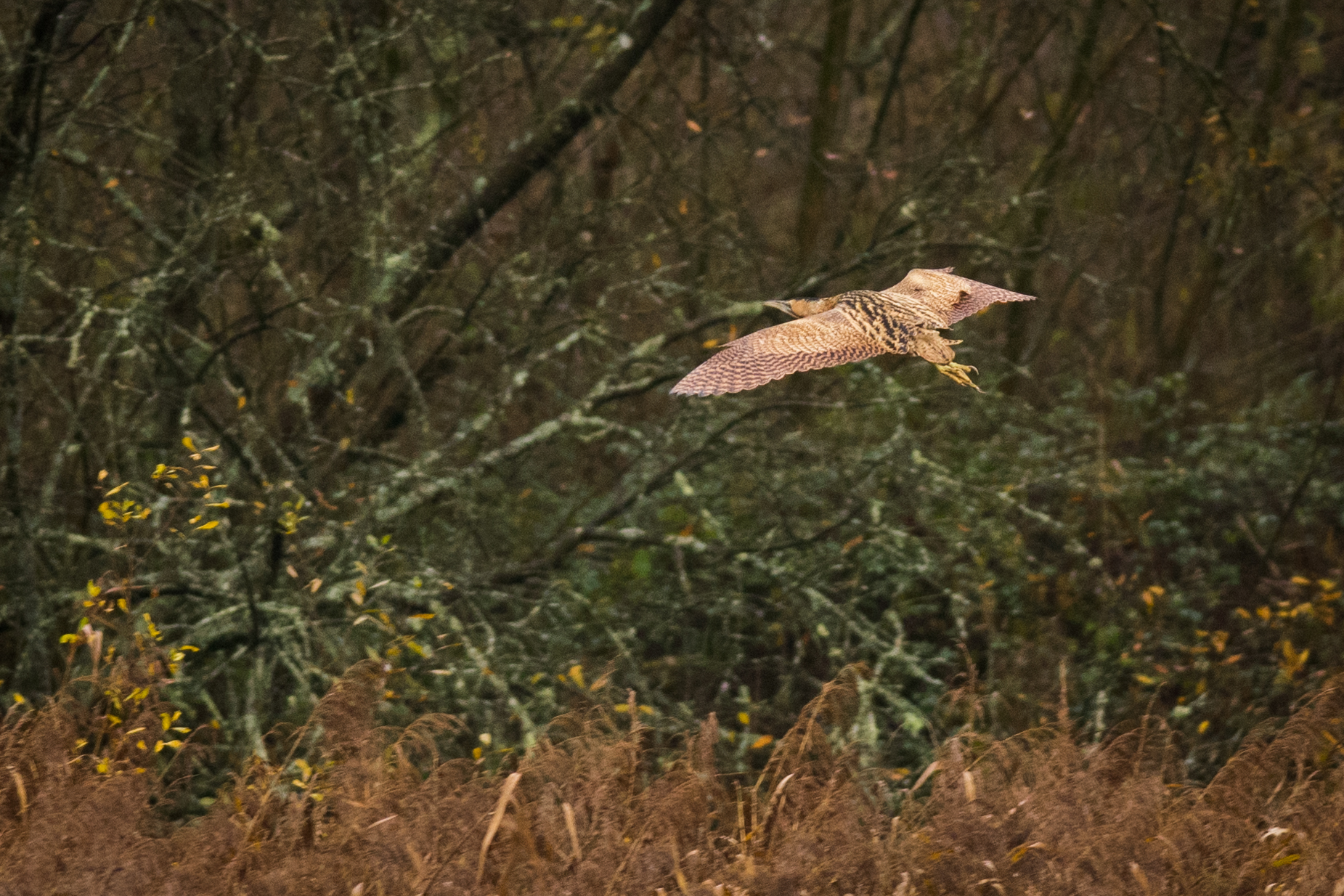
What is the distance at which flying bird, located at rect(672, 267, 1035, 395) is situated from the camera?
2.31 m

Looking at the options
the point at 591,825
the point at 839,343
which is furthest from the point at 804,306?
the point at 591,825

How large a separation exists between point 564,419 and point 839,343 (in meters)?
2.39

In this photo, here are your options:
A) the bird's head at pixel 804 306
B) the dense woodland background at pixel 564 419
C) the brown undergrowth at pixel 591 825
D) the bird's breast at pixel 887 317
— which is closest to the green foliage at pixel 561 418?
the dense woodland background at pixel 564 419

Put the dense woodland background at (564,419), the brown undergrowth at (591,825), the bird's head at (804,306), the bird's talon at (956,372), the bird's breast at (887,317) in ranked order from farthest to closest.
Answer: the dense woodland background at (564,419)
the brown undergrowth at (591,825)
the bird's head at (804,306)
the bird's breast at (887,317)
the bird's talon at (956,372)

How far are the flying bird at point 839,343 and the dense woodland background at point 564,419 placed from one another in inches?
55.4

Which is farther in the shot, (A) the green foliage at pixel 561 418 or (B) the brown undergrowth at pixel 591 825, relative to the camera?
(A) the green foliage at pixel 561 418

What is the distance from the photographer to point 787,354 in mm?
2395

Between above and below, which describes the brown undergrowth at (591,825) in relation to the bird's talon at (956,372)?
below

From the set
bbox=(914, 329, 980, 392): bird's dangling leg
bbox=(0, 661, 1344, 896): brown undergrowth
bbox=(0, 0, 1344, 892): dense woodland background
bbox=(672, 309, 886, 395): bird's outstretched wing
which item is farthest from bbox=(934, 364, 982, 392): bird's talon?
bbox=(0, 0, 1344, 892): dense woodland background

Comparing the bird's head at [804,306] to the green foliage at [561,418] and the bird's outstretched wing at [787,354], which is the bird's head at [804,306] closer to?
the bird's outstretched wing at [787,354]

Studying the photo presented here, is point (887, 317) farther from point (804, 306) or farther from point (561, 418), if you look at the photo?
point (561, 418)

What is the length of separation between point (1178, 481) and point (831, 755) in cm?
411

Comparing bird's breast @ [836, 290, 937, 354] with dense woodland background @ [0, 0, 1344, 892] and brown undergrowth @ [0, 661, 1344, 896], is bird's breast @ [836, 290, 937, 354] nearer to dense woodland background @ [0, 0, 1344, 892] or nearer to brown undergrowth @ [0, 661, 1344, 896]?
brown undergrowth @ [0, 661, 1344, 896]

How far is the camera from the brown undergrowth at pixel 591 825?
9.05 ft
